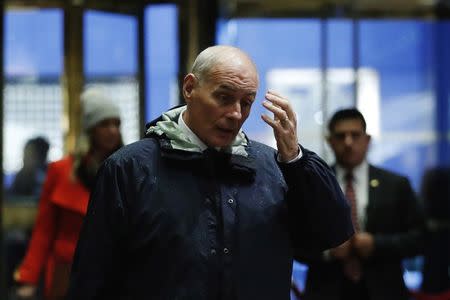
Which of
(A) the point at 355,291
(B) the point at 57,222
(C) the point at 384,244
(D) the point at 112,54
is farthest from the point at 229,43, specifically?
(A) the point at 355,291

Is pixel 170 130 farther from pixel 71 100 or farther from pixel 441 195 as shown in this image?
pixel 441 195

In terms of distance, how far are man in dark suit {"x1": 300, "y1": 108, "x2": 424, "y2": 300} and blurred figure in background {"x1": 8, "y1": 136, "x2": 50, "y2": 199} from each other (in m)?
4.01

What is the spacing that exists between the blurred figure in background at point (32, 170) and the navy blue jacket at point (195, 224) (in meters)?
5.14

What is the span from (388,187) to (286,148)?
176 centimetres

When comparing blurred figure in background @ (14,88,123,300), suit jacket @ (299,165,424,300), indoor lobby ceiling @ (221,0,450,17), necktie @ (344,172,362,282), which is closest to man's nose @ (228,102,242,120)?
suit jacket @ (299,165,424,300)

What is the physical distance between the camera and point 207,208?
306 cm

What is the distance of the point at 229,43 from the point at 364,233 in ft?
12.7

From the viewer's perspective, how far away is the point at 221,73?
304 centimetres

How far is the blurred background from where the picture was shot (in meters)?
7.83

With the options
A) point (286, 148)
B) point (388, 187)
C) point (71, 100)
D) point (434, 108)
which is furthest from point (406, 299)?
point (434, 108)

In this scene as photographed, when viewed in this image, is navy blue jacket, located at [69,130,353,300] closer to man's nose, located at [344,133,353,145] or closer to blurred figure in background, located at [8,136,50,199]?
man's nose, located at [344,133,353,145]

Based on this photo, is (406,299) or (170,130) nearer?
(170,130)

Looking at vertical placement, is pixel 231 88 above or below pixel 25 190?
above

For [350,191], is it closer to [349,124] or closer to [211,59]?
[349,124]
